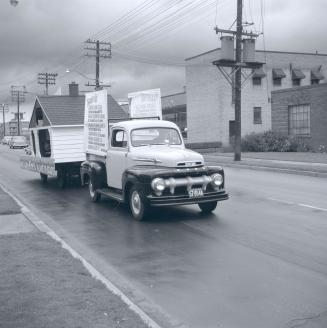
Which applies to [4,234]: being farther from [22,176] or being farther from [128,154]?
[22,176]

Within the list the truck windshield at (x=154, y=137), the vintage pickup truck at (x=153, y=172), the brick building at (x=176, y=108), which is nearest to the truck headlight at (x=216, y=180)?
the vintage pickup truck at (x=153, y=172)

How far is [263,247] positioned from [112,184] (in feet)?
Answer: 17.7

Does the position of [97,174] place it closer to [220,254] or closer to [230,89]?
[220,254]

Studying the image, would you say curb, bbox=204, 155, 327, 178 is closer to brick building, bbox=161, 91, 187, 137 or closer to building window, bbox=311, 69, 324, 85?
building window, bbox=311, 69, 324, 85

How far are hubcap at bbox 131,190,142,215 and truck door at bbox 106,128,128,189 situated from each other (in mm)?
1138

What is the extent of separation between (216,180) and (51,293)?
18.4ft

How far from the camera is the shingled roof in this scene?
59.9ft

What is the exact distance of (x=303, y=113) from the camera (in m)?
34.9

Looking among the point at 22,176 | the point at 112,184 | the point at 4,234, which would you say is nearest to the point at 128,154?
the point at 112,184

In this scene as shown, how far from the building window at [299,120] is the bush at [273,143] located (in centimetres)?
71

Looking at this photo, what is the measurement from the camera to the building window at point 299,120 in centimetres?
3459

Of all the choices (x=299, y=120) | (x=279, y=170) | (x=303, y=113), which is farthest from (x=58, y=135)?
(x=299, y=120)

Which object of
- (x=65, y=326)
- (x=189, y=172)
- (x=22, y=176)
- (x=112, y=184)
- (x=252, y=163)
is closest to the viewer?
(x=65, y=326)

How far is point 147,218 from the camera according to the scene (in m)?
10.6
